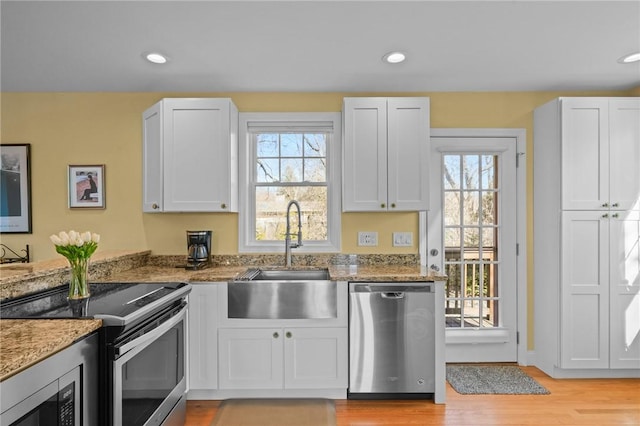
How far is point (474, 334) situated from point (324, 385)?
4.78ft

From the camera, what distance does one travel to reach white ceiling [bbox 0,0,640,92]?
1.99 metres

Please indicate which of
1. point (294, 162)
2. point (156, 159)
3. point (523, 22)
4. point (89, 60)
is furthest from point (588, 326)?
point (89, 60)

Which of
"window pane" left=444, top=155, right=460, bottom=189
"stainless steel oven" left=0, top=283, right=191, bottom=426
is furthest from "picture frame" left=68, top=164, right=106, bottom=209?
"window pane" left=444, top=155, right=460, bottom=189

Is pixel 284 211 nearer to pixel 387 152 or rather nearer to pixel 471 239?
pixel 387 152

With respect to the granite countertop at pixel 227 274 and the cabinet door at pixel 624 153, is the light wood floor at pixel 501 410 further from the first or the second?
the cabinet door at pixel 624 153

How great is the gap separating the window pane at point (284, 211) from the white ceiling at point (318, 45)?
2.84 feet

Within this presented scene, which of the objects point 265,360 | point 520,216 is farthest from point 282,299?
point 520,216

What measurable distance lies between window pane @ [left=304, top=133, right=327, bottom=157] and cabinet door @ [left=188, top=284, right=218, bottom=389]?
147 centimetres

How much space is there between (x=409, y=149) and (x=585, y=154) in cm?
133

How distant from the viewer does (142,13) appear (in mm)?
2012

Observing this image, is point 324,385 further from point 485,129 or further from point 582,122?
point 582,122

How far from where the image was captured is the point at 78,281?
174 centimetres

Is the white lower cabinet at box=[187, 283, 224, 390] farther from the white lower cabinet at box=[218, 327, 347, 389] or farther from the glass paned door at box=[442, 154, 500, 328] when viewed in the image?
the glass paned door at box=[442, 154, 500, 328]

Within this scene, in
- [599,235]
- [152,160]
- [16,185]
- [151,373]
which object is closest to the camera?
[151,373]
